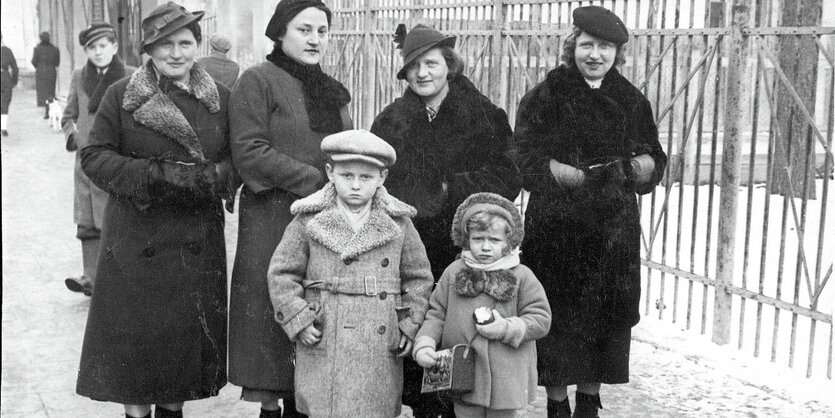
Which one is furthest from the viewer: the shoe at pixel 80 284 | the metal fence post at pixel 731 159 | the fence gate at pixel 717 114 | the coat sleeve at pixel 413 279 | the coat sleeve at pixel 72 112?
the coat sleeve at pixel 72 112

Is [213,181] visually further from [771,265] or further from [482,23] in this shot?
[771,265]

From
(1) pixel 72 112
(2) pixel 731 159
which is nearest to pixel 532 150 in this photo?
(2) pixel 731 159

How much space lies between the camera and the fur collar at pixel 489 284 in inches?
135

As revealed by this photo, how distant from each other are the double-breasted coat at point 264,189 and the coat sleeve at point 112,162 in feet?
1.23

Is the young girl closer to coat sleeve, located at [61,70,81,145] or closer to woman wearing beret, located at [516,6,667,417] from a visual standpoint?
woman wearing beret, located at [516,6,667,417]

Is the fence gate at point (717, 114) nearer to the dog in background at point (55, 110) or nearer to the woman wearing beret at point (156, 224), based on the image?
the woman wearing beret at point (156, 224)

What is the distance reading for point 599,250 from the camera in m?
4.09

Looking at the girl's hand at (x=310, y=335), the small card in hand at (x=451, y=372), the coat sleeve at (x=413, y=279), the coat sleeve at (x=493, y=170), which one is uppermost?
the coat sleeve at (x=493, y=170)

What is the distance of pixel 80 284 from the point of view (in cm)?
647

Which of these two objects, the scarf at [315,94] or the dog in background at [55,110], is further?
the dog in background at [55,110]

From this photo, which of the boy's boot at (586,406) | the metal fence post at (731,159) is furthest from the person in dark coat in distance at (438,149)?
the metal fence post at (731,159)

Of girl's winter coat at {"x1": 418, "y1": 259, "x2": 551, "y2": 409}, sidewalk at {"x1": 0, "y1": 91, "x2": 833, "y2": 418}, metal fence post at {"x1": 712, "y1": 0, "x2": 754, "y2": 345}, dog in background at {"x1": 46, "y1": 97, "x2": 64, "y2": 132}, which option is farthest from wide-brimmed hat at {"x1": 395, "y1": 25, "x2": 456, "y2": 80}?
dog in background at {"x1": 46, "y1": 97, "x2": 64, "y2": 132}

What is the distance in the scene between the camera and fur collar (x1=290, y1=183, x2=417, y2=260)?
11.1 feet

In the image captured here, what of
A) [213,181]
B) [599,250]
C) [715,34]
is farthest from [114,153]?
[715,34]
